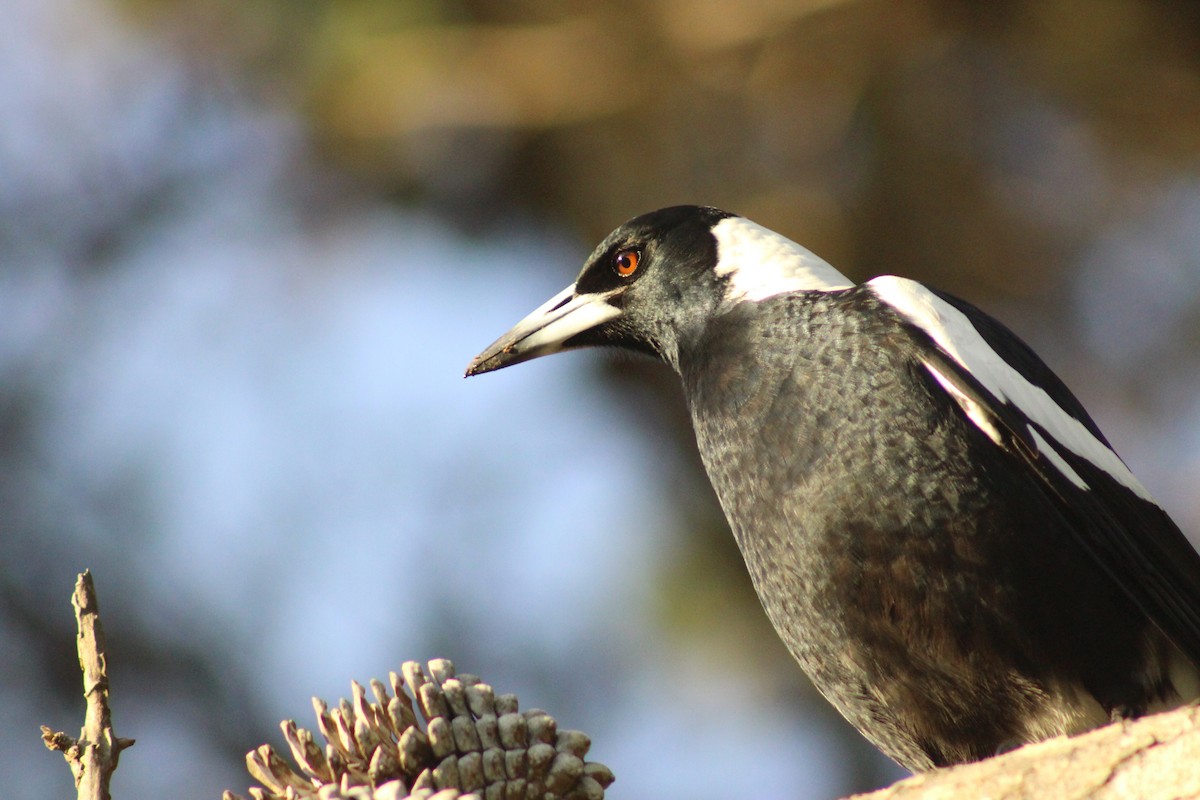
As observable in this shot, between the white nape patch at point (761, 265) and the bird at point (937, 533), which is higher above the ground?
the white nape patch at point (761, 265)

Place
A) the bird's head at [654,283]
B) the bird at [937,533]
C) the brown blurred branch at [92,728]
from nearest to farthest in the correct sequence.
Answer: the brown blurred branch at [92,728]
the bird at [937,533]
the bird's head at [654,283]

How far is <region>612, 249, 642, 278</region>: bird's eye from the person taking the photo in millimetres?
2496

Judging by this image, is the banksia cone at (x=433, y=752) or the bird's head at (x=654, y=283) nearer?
the banksia cone at (x=433, y=752)

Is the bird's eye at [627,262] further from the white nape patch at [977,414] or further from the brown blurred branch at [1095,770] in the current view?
the brown blurred branch at [1095,770]

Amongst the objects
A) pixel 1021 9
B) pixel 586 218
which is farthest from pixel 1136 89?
pixel 586 218

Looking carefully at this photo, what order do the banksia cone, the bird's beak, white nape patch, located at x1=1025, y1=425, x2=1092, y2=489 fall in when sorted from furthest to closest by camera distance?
the bird's beak < white nape patch, located at x1=1025, y1=425, x2=1092, y2=489 < the banksia cone

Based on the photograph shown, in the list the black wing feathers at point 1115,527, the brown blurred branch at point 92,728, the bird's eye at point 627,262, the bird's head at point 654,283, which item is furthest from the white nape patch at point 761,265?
the brown blurred branch at point 92,728

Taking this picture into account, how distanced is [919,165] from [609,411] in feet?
4.27

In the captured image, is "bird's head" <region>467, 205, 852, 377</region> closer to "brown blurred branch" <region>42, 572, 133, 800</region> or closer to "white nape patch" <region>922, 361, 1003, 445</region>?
"white nape patch" <region>922, 361, 1003, 445</region>

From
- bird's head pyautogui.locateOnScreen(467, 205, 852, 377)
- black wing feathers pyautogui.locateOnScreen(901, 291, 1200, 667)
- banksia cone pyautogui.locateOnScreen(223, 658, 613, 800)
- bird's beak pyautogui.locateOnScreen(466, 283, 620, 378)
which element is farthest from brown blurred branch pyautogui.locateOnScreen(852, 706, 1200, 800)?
bird's beak pyautogui.locateOnScreen(466, 283, 620, 378)

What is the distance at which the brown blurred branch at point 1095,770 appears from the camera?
117cm

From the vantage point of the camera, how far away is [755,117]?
373 cm

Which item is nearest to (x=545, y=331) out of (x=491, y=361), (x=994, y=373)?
(x=491, y=361)

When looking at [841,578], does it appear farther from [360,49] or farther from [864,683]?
[360,49]
